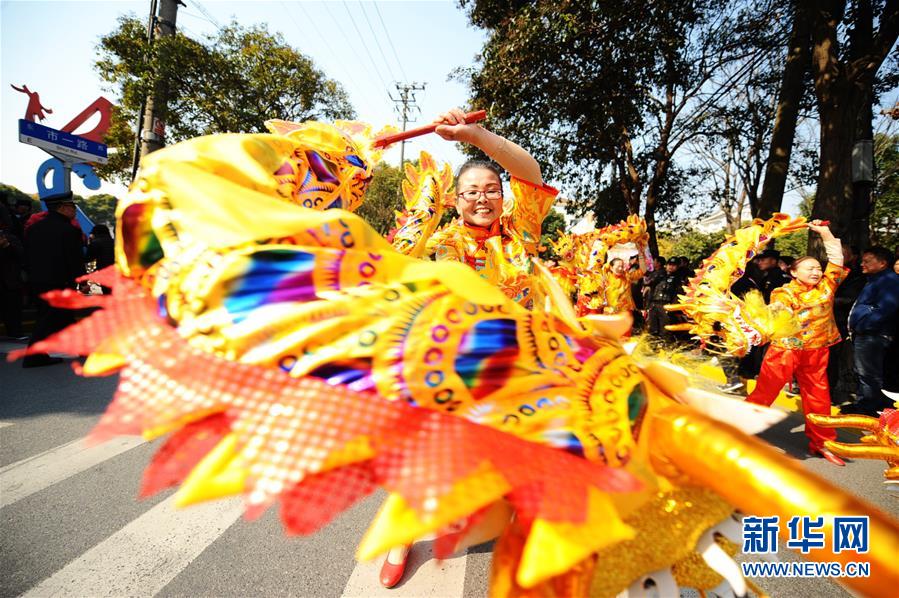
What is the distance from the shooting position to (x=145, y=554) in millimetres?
2051

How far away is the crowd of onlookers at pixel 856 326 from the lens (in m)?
4.40

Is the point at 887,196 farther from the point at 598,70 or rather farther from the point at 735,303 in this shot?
the point at 735,303

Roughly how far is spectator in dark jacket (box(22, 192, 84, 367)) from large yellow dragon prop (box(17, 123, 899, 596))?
5519 millimetres

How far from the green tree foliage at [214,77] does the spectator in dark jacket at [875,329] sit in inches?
447

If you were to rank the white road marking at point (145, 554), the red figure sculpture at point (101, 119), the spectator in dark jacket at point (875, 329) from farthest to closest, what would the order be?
the red figure sculpture at point (101, 119)
the spectator in dark jacket at point (875, 329)
the white road marking at point (145, 554)

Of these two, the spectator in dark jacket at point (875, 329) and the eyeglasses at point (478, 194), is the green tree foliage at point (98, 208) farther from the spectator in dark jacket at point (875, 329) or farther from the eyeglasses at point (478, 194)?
the spectator in dark jacket at point (875, 329)

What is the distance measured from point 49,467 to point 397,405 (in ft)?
11.1

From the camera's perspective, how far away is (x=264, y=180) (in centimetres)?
100

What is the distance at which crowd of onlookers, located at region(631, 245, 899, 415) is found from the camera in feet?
14.4

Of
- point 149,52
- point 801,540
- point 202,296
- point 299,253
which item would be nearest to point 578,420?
point 801,540

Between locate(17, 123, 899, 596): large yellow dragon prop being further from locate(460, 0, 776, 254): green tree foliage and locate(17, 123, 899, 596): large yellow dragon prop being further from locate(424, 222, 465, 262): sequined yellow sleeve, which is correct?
locate(460, 0, 776, 254): green tree foliage

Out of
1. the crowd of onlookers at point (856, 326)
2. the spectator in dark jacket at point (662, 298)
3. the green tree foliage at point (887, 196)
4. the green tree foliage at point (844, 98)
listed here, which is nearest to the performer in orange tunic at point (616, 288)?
the spectator in dark jacket at point (662, 298)

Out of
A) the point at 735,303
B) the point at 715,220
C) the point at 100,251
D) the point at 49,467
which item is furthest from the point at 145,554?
the point at 715,220


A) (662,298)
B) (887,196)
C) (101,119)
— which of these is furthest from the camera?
(887,196)
